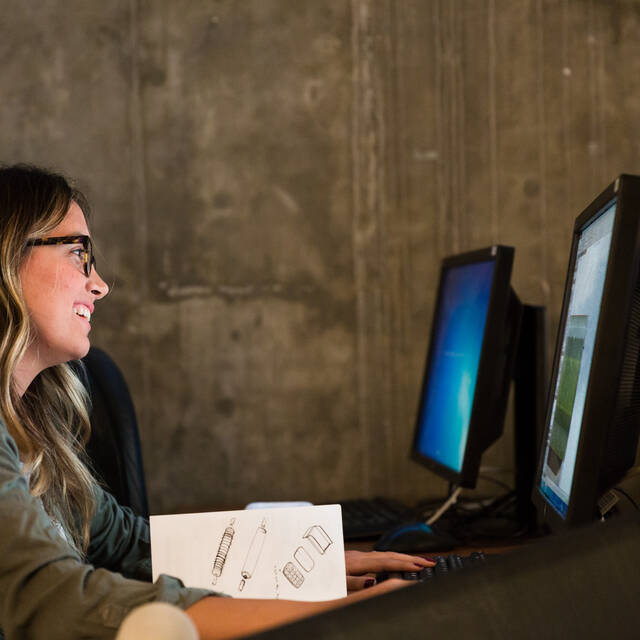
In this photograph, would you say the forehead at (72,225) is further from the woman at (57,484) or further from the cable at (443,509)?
the cable at (443,509)

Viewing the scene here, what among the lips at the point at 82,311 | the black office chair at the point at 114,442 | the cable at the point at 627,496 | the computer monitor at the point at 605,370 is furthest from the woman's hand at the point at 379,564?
the black office chair at the point at 114,442

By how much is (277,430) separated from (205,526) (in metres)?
1.50

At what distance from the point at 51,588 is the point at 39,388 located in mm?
794

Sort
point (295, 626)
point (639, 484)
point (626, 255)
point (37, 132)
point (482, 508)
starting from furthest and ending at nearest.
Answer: point (37, 132) → point (482, 508) → point (639, 484) → point (626, 255) → point (295, 626)

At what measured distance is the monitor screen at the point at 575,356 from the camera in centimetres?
107

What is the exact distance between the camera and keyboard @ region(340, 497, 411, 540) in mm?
1706

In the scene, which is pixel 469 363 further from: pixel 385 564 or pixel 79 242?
pixel 79 242

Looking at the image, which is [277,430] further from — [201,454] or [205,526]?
[205,526]

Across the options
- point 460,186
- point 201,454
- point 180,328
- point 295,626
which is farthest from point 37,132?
point 295,626

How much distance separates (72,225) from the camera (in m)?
1.38

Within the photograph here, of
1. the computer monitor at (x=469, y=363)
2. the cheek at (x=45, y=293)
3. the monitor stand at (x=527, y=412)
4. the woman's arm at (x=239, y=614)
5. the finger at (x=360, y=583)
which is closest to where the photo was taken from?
the woman's arm at (x=239, y=614)

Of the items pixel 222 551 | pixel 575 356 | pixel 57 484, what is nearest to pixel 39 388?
pixel 57 484

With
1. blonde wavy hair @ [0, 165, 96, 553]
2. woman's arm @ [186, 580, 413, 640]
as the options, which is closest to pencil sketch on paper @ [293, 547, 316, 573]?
woman's arm @ [186, 580, 413, 640]

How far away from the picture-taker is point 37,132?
7.94ft
